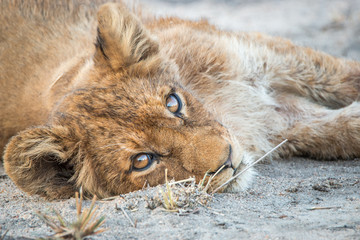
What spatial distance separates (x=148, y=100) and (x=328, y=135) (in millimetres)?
1772

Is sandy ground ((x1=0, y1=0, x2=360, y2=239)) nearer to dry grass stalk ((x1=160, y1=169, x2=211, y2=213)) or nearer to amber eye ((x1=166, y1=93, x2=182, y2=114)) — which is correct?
dry grass stalk ((x1=160, y1=169, x2=211, y2=213))

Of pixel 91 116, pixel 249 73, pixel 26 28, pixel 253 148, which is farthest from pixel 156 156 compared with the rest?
pixel 26 28

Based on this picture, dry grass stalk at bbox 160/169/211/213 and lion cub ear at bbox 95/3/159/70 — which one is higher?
lion cub ear at bbox 95/3/159/70

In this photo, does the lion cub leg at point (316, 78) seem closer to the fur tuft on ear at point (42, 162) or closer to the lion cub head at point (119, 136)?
the lion cub head at point (119, 136)

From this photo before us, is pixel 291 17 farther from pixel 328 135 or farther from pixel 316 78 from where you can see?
pixel 328 135

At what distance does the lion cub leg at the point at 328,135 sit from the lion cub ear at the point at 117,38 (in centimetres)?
156

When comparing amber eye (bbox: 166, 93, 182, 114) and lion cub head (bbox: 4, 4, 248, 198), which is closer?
lion cub head (bbox: 4, 4, 248, 198)

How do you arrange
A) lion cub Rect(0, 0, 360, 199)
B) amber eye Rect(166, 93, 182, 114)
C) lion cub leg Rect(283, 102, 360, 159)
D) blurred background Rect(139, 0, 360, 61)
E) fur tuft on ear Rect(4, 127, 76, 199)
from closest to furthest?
→ fur tuft on ear Rect(4, 127, 76, 199) < lion cub Rect(0, 0, 360, 199) < amber eye Rect(166, 93, 182, 114) < lion cub leg Rect(283, 102, 360, 159) < blurred background Rect(139, 0, 360, 61)

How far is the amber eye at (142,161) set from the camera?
287 centimetres

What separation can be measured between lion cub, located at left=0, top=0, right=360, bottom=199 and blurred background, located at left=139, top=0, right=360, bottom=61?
2200mm

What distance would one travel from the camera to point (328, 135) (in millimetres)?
3816

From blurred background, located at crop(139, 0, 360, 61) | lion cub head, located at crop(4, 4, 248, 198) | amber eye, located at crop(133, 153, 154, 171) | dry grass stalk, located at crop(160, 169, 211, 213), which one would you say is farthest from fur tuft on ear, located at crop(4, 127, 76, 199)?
blurred background, located at crop(139, 0, 360, 61)

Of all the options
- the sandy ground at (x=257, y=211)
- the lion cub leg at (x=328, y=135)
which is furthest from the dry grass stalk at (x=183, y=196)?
the lion cub leg at (x=328, y=135)

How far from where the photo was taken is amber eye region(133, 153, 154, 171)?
2.87 metres
